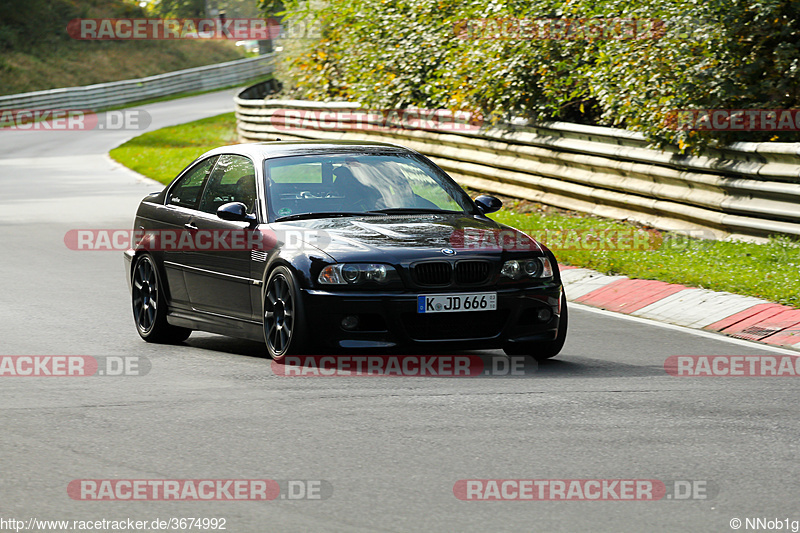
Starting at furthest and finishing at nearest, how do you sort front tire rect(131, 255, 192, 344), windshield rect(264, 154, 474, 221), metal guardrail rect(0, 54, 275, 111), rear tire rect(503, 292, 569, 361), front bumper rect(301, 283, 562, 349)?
metal guardrail rect(0, 54, 275, 111) < front tire rect(131, 255, 192, 344) < windshield rect(264, 154, 474, 221) < rear tire rect(503, 292, 569, 361) < front bumper rect(301, 283, 562, 349)

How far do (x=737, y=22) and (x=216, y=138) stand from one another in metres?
23.9

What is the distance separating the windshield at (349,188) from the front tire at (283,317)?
616 millimetres

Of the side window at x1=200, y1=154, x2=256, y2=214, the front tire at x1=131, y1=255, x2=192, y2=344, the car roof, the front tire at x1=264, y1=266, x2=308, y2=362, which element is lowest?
the front tire at x1=131, y1=255, x2=192, y2=344

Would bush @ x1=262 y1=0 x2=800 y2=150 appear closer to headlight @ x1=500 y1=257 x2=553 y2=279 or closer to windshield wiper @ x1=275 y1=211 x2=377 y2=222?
headlight @ x1=500 y1=257 x2=553 y2=279

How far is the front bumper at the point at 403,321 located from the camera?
27.0 ft

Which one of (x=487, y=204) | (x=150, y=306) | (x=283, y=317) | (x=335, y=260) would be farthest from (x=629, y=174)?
(x=335, y=260)

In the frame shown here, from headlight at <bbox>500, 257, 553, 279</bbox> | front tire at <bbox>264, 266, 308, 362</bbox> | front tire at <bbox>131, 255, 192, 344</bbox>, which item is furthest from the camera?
front tire at <bbox>131, 255, 192, 344</bbox>

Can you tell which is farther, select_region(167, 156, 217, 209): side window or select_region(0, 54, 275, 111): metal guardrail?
select_region(0, 54, 275, 111): metal guardrail

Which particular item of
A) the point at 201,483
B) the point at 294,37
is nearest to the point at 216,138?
the point at 294,37

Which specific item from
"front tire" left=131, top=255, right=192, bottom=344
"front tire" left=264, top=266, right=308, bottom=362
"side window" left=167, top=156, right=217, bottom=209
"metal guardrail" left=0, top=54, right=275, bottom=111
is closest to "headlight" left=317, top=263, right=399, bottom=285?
"front tire" left=264, top=266, right=308, bottom=362

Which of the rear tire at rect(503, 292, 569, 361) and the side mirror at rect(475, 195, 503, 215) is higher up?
the side mirror at rect(475, 195, 503, 215)

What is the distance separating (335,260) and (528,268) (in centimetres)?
126

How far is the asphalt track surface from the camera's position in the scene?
207 inches

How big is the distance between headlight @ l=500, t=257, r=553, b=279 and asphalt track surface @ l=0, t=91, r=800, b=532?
0.61 metres
